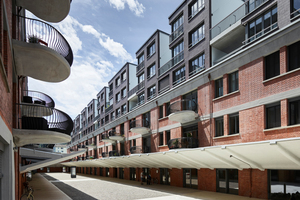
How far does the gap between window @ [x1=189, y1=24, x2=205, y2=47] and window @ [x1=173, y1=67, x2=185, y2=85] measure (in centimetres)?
257

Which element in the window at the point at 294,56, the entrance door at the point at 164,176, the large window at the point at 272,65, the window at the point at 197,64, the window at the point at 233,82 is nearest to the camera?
the window at the point at 294,56

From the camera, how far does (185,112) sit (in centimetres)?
1973

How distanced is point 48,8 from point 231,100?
1307 centimetres

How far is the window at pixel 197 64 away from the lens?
20.6 m

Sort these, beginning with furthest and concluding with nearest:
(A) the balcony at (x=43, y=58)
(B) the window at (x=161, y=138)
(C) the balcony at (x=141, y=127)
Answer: (C) the balcony at (x=141, y=127)
(B) the window at (x=161, y=138)
(A) the balcony at (x=43, y=58)

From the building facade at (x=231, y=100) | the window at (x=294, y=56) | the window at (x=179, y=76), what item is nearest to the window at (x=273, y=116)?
the building facade at (x=231, y=100)

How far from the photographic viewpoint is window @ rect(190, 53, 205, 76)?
20.6 meters

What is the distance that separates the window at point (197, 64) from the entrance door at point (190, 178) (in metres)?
8.53

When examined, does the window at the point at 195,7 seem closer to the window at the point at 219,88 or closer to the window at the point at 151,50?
the window at the point at 219,88

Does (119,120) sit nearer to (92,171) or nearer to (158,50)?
(158,50)

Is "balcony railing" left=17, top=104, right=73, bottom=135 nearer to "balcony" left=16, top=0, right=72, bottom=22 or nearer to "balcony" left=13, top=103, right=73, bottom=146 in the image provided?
"balcony" left=13, top=103, right=73, bottom=146

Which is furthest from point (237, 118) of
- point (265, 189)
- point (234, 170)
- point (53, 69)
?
point (53, 69)

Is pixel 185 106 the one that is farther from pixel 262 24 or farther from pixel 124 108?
pixel 124 108

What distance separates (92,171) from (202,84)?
Answer: 4036cm
